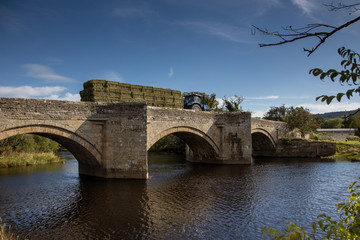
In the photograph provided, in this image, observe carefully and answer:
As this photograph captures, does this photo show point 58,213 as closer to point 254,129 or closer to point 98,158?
point 98,158

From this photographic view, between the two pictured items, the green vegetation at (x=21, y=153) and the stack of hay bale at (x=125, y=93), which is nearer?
the stack of hay bale at (x=125, y=93)

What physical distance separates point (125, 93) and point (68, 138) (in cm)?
476

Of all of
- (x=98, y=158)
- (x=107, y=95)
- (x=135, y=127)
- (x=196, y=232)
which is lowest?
(x=196, y=232)

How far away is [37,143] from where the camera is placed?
26.9 meters

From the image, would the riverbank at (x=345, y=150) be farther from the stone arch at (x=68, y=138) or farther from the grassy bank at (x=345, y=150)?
the stone arch at (x=68, y=138)

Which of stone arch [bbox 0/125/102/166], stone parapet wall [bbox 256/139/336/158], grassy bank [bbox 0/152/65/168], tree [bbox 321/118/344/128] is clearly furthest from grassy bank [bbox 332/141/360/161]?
tree [bbox 321/118/344/128]

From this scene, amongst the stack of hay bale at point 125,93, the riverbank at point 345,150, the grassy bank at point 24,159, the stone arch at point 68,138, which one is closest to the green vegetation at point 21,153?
the grassy bank at point 24,159

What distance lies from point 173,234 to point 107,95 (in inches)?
401

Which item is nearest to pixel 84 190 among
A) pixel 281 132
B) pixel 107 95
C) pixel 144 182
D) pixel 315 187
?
pixel 144 182

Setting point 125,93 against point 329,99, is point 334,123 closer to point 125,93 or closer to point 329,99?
point 125,93

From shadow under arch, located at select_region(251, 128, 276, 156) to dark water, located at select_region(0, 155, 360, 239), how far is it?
13280 mm

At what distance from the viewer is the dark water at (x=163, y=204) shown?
322 inches

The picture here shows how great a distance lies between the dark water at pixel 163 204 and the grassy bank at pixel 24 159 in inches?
181

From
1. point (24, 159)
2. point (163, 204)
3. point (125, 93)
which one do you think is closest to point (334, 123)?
point (125, 93)
